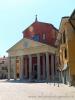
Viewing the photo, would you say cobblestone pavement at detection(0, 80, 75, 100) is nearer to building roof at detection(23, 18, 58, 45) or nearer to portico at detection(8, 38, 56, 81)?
portico at detection(8, 38, 56, 81)

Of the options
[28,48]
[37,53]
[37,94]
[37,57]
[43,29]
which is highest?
[43,29]

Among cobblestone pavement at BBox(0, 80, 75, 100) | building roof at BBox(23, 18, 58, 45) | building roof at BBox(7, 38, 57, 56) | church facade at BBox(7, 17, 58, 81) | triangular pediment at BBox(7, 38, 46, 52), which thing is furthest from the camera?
building roof at BBox(23, 18, 58, 45)

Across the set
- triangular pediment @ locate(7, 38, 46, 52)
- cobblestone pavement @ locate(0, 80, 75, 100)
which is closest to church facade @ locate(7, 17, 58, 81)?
triangular pediment @ locate(7, 38, 46, 52)

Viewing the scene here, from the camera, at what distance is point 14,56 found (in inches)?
2785

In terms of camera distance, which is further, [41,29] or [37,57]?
[41,29]

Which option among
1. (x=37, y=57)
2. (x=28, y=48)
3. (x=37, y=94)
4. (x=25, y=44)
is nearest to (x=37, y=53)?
(x=37, y=57)

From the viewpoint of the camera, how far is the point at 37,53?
65688mm

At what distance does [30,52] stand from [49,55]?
170 inches

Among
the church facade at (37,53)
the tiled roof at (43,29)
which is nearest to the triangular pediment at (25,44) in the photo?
the church facade at (37,53)

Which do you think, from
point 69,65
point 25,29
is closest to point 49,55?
point 25,29

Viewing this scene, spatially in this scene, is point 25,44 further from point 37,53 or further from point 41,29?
point 41,29

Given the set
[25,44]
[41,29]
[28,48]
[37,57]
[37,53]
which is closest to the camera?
[37,53]

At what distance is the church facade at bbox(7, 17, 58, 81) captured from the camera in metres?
65.0

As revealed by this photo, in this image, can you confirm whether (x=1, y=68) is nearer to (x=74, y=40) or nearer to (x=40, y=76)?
(x=40, y=76)
